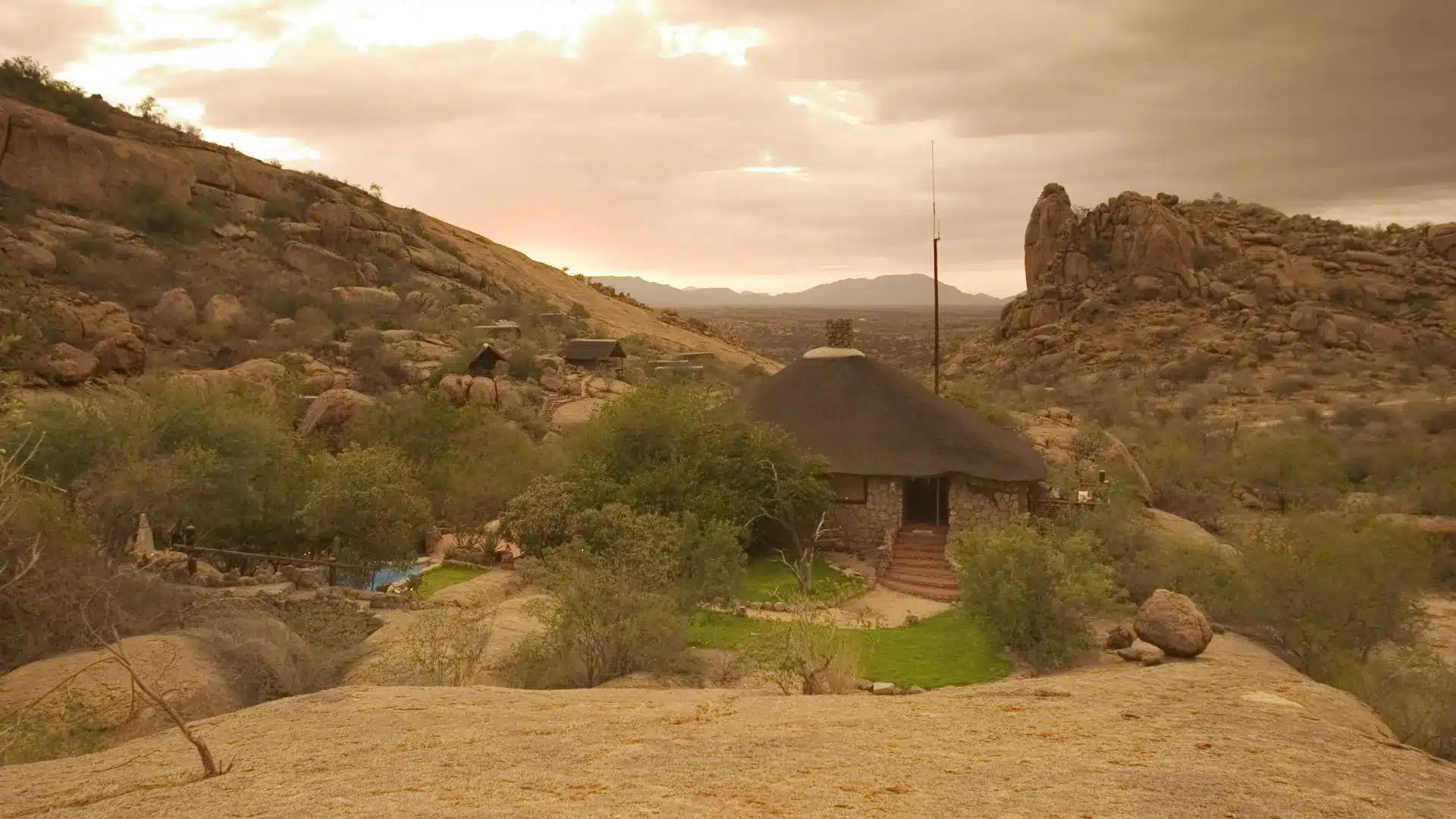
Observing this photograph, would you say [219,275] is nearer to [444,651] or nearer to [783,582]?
[783,582]

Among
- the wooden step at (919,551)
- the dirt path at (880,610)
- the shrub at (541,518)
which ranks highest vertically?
the shrub at (541,518)

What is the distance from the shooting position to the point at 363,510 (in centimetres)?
1627

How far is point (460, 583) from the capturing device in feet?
54.6

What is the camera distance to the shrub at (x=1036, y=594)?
13000 mm

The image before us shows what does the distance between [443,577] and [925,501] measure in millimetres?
11873

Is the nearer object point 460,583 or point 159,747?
point 159,747

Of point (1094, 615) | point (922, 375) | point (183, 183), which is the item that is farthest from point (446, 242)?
point (1094, 615)

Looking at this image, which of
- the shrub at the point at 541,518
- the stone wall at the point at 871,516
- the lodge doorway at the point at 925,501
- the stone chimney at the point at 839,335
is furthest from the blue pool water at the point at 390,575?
the stone chimney at the point at 839,335

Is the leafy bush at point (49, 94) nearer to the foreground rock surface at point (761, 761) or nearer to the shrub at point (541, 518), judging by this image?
the shrub at point (541, 518)

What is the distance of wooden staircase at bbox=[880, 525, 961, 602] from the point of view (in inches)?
731

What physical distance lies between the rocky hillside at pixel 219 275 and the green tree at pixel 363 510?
11.0 m

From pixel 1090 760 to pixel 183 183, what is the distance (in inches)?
1881

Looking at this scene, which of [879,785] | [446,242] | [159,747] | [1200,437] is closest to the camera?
[879,785]

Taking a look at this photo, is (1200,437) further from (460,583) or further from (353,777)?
(353,777)
